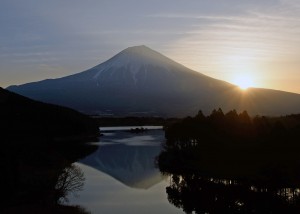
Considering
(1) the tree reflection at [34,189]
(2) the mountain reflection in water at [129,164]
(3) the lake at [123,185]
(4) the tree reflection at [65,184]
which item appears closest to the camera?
(1) the tree reflection at [34,189]

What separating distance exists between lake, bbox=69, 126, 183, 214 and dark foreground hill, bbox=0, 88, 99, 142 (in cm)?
3413

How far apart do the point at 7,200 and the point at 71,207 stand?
3.70m

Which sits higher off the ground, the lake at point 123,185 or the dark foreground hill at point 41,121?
the dark foreground hill at point 41,121

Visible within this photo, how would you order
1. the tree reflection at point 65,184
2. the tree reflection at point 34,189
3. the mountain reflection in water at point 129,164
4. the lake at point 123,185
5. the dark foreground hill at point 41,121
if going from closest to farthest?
1. the tree reflection at point 34,189
2. the lake at point 123,185
3. the tree reflection at point 65,184
4. the mountain reflection in water at point 129,164
5. the dark foreground hill at point 41,121

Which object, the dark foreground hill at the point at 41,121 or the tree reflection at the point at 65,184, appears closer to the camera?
the tree reflection at the point at 65,184

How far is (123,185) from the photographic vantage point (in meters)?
39.7

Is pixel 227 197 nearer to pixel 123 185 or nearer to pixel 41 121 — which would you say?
pixel 123 185

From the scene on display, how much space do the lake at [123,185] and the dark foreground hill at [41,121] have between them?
34.1m

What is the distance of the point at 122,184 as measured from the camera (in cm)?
4041

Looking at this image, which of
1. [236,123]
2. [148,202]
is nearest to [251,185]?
[148,202]

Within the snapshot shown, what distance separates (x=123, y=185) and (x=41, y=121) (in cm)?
6855

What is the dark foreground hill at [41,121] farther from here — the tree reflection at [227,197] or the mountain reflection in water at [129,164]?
the tree reflection at [227,197]

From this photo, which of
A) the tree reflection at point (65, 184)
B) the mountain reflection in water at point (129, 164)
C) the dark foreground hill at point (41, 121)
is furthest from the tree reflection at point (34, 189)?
the dark foreground hill at point (41, 121)

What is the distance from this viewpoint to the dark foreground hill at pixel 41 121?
94.4 meters
